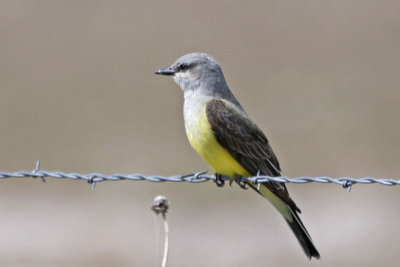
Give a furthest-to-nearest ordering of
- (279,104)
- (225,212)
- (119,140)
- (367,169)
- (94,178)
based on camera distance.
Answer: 1. (279,104)
2. (119,140)
3. (367,169)
4. (225,212)
5. (94,178)

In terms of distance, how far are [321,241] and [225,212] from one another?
199 centimetres

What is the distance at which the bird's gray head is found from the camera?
7145 millimetres

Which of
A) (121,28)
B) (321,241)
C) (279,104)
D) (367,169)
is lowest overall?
(321,241)

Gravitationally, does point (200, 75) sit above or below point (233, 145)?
above

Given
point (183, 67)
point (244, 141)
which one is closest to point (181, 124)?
point (183, 67)

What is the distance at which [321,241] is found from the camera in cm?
1221

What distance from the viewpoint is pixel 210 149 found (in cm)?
662

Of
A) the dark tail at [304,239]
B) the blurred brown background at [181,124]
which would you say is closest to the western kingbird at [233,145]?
the dark tail at [304,239]

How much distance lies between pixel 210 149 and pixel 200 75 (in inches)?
32.5

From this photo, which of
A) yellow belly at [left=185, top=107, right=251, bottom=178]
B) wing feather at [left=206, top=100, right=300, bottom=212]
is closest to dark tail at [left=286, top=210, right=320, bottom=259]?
wing feather at [left=206, top=100, right=300, bottom=212]

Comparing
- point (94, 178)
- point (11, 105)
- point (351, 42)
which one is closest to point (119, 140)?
point (11, 105)

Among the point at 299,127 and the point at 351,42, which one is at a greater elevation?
the point at 351,42

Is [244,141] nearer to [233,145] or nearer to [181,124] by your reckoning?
[233,145]

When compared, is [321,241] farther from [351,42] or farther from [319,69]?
[351,42]
